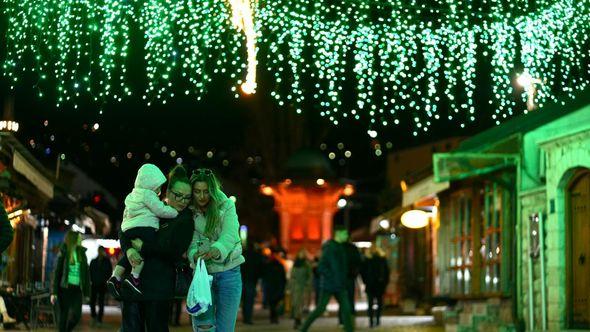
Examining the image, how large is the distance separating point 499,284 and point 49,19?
972 cm

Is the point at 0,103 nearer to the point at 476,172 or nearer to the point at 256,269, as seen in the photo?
the point at 256,269

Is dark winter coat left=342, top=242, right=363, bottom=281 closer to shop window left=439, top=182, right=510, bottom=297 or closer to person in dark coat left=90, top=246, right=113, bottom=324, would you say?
shop window left=439, top=182, right=510, bottom=297

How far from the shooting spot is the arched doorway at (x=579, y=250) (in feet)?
53.6

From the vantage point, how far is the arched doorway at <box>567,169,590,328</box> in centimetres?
1634

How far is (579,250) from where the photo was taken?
1659 centimetres

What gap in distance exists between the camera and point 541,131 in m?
18.2

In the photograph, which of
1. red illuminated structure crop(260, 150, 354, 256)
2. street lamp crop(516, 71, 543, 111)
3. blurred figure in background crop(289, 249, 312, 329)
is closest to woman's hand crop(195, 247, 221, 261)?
street lamp crop(516, 71, 543, 111)

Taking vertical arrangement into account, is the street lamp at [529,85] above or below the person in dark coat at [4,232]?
above

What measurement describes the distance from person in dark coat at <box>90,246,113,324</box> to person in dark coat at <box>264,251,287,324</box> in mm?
4182

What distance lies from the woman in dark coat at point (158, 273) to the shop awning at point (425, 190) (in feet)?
47.3

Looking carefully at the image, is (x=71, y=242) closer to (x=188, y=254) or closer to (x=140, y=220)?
(x=188, y=254)

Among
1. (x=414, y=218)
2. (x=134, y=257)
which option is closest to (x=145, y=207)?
(x=134, y=257)

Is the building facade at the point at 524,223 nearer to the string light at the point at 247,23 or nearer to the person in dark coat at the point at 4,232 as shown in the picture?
the string light at the point at 247,23

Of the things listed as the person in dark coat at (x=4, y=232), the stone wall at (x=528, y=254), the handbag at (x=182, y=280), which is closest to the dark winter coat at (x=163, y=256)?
the handbag at (x=182, y=280)
